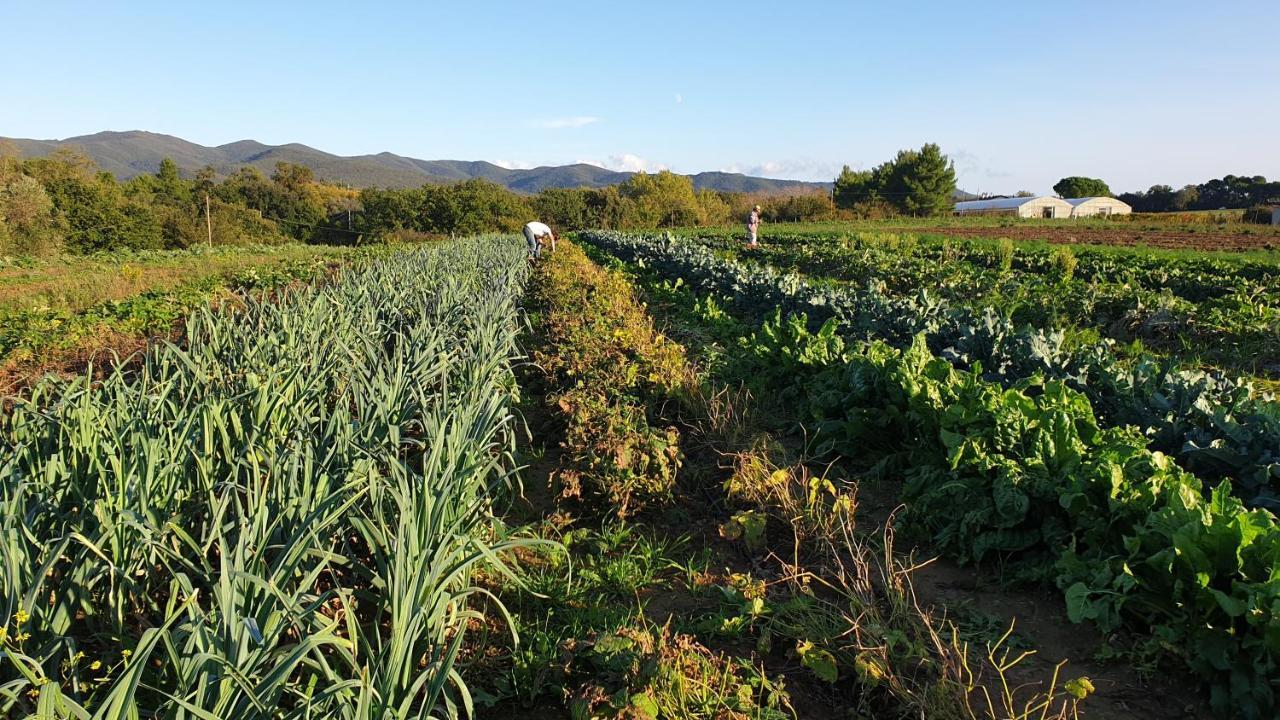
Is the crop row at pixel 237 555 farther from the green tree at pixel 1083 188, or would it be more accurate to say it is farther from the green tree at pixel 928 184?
the green tree at pixel 1083 188

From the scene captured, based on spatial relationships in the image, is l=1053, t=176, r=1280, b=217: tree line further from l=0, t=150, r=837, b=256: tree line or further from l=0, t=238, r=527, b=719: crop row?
l=0, t=238, r=527, b=719: crop row

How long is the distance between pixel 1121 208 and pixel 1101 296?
272ft

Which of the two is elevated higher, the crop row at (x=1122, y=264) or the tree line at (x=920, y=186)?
the tree line at (x=920, y=186)

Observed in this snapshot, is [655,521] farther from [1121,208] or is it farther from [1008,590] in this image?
[1121,208]

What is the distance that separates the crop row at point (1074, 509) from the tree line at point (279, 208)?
135ft

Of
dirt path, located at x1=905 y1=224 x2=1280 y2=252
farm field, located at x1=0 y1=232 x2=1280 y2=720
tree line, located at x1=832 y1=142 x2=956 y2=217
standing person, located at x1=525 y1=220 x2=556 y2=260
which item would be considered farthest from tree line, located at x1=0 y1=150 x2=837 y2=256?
farm field, located at x1=0 y1=232 x2=1280 y2=720

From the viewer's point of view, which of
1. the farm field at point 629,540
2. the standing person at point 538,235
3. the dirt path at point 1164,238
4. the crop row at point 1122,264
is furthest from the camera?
the dirt path at point 1164,238

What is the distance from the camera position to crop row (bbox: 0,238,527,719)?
1569mm

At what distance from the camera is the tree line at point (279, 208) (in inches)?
1529

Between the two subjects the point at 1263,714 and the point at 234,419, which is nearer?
the point at 1263,714

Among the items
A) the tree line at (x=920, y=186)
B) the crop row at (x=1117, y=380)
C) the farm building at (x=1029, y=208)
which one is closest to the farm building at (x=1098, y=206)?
the farm building at (x=1029, y=208)

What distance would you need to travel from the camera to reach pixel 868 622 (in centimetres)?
262

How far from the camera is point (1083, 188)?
98438 millimetres

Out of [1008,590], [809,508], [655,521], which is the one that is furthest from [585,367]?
[1008,590]
